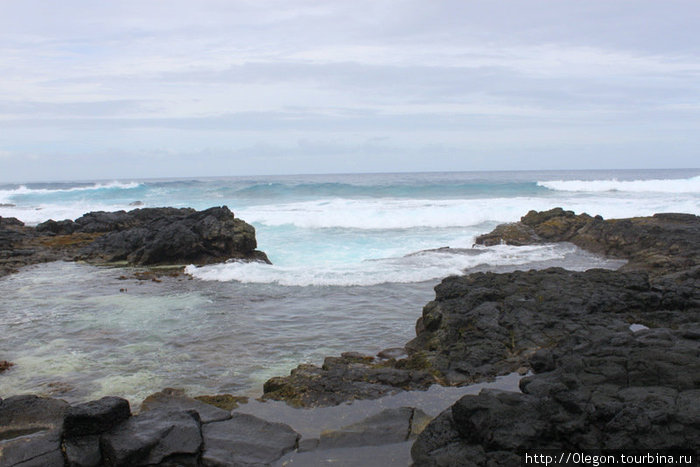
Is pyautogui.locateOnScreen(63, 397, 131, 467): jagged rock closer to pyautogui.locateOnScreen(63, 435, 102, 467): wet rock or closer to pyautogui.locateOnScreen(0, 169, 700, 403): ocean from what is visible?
pyautogui.locateOnScreen(63, 435, 102, 467): wet rock

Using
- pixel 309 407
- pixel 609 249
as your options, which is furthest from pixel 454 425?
pixel 609 249

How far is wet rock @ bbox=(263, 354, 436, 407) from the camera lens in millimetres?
5891

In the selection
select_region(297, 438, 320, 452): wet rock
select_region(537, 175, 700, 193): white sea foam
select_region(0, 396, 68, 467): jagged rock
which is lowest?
select_region(297, 438, 320, 452): wet rock

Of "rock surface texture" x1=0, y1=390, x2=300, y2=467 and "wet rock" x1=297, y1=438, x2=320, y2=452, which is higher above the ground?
"rock surface texture" x1=0, y1=390, x2=300, y2=467

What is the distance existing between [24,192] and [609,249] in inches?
2591

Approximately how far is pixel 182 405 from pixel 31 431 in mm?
1371

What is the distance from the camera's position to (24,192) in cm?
6272

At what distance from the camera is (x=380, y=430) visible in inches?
198

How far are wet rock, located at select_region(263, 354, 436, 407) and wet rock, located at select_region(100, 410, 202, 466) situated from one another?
52.0 inches

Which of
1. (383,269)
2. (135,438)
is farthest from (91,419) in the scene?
(383,269)

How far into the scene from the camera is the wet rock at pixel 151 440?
434cm

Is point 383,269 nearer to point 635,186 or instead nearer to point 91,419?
point 91,419

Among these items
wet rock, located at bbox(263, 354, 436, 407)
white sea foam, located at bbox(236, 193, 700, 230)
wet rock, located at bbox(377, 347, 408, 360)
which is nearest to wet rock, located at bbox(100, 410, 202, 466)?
wet rock, located at bbox(263, 354, 436, 407)

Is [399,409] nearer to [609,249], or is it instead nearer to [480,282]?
[480,282]
